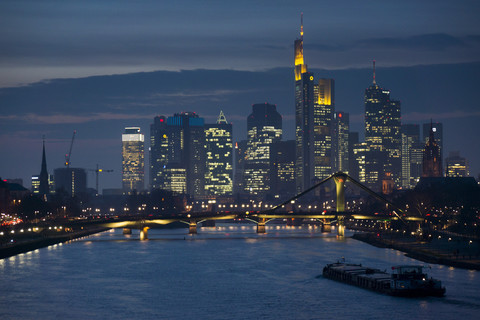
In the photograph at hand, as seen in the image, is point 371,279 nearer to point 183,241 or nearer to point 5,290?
point 5,290

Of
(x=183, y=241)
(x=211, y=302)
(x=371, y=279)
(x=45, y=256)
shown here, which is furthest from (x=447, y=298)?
(x=183, y=241)

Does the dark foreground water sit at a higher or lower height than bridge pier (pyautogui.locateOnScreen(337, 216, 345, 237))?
lower

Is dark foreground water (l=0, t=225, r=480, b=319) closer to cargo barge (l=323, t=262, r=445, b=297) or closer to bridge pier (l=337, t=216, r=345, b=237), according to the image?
cargo barge (l=323, t=262, r=445, b=297)

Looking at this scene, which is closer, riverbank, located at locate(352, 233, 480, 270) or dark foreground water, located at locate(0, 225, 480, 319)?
dark foreground water, located at locate(0, 225, 480, 319)

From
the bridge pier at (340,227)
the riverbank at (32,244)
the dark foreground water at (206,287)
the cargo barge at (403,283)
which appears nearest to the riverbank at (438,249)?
the dark foreground water at (206,287)

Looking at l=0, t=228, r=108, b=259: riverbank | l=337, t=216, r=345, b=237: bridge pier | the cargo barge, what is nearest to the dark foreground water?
the cargo barge

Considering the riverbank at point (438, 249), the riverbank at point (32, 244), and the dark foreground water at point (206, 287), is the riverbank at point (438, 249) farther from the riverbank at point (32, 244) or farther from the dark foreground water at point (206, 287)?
the riverbank at point (32, 244)
